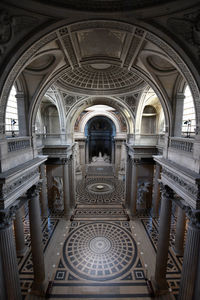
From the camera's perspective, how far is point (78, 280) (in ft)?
25.0

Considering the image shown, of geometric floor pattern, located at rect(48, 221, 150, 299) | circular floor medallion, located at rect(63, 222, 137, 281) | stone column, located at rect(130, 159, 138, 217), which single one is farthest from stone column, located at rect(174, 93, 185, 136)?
circular floor medallion, located at rect(63, 222, 137, 281)

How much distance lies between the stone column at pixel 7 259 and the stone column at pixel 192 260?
18.1 feet

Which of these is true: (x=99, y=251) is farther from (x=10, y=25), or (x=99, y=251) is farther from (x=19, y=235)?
(x=10, y=25)

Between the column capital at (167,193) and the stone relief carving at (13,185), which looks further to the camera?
the column capital at (167,193)

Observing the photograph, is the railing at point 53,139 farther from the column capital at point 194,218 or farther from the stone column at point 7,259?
the column capital at point 194,218

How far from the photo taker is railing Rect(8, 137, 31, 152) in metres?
5.21

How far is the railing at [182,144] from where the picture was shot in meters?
5.25

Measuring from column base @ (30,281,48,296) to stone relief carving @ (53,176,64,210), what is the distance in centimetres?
679

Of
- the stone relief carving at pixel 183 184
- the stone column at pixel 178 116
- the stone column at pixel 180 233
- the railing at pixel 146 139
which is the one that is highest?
the stone column at pixel 178 116

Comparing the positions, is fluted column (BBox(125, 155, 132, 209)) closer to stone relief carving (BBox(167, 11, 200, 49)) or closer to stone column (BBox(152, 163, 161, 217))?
stone column (BBox(152, 163, 161, 217))

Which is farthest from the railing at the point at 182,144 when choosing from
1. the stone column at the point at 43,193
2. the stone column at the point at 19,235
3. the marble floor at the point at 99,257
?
the stone column at the point at 43,193

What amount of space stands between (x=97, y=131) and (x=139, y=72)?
28370 millimetres

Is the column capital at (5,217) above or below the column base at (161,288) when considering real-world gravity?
above

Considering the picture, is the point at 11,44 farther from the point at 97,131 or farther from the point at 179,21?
the point at 97,131
